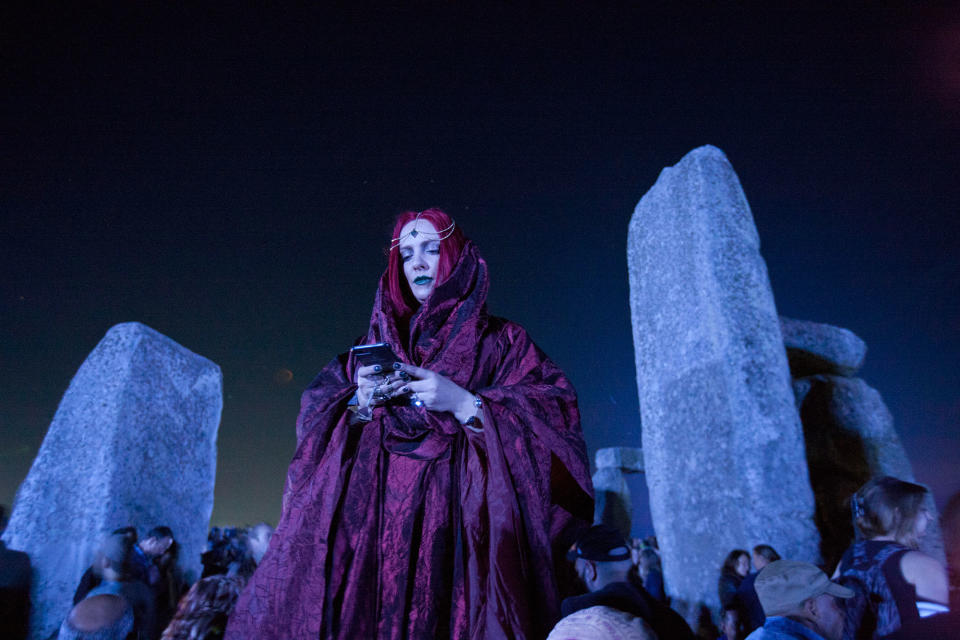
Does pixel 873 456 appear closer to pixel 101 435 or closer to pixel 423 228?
pixel 423 228

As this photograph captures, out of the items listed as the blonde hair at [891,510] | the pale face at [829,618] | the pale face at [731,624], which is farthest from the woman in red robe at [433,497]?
the pale face at [731,624]

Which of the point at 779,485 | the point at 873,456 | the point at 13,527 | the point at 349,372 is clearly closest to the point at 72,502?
the point at 13,527

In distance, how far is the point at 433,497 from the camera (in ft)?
4.53

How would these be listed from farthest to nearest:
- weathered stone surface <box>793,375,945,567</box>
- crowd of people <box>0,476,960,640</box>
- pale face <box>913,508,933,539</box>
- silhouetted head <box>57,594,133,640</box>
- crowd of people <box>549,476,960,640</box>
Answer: weathered stone surface <box>793,375,945,567</box>, silhouetted head <box>57,594,133,640</box>, pale face <box>913,508,933,539</box>, crowd of people <box>549,476,960,640</box>, crowd of people <box>0,476,960,640</box>

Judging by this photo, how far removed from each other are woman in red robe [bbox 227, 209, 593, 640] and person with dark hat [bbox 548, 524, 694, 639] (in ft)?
2.79

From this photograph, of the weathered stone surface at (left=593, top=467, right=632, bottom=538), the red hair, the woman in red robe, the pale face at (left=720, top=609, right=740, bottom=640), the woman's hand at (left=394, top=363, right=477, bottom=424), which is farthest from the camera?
the weathered stone surface at (left=593, top=467, right=632, bottom=538)

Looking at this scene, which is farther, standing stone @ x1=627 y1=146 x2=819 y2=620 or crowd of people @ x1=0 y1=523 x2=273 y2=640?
standing stone @ x1=627 y1=146 x2=819 y2=620

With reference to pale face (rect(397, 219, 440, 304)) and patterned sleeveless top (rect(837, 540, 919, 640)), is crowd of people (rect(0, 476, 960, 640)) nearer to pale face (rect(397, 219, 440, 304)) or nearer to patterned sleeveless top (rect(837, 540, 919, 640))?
patterned sleeveless top (rect(837, 540, 919, 640))

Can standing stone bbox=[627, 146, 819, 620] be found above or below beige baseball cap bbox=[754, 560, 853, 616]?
above

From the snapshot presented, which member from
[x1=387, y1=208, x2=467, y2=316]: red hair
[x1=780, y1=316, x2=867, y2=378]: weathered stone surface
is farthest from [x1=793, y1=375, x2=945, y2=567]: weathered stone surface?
[x1=387, y1=208, x2=467, y2=316]: red hair

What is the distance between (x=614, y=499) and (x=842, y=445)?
6.68m

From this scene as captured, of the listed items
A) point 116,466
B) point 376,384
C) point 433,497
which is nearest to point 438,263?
point 376,384

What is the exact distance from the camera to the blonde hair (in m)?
2.45

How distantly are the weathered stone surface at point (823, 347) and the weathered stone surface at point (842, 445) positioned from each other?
134mm
